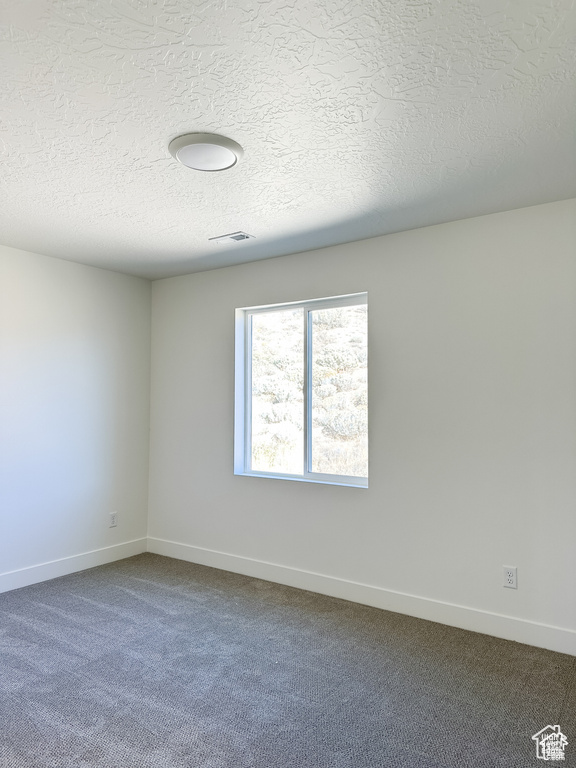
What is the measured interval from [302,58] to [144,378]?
351 cm

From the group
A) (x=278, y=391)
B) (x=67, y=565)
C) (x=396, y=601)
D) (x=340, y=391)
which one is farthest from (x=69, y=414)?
(x=396, y=601)

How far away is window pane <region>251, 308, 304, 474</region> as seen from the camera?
3.95 metres

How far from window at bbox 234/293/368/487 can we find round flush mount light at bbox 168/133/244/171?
158 centimetres

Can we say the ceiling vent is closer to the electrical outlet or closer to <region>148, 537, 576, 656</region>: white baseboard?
<region>148, 537, 576, 656</region>: white baseboard

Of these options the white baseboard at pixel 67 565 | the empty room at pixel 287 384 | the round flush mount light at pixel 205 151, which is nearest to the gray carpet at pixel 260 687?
the empty room at pixel 287 384

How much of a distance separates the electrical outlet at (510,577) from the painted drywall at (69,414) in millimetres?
3102

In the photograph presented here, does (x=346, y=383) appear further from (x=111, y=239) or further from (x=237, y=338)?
(x=111, y=239)

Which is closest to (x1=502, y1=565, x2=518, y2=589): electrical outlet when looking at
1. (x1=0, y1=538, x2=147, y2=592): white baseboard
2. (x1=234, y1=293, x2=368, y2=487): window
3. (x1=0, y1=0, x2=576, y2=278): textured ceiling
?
(x1=234, y1=293, x2=368, y2=487): window

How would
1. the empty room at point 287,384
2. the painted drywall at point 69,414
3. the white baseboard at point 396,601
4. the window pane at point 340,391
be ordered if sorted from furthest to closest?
the painted drywall at point 69,414
the window pane at point 340,391
the white baseboard at point 396,601
the empty room at point 287,384

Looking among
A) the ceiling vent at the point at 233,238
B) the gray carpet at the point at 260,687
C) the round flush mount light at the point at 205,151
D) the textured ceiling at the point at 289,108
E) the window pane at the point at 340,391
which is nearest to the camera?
the textured ceiling at the point at 289,108

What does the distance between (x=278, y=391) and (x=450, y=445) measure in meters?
1.47

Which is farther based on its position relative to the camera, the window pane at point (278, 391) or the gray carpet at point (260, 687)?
the window pane at point (278, 391)

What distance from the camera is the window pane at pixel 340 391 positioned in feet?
11.8

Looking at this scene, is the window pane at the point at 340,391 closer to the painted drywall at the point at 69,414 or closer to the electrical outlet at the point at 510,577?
the electrical outlet at the point at 510,577
